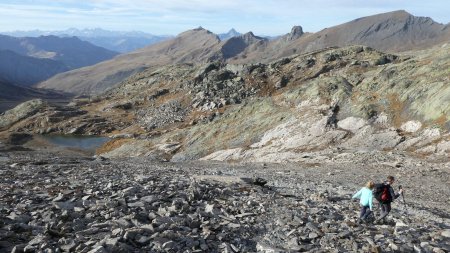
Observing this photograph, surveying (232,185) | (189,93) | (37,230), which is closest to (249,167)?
(232,185)

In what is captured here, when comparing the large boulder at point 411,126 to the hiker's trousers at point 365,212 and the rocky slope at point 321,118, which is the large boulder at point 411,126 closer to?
the rocky slope at point 321,118

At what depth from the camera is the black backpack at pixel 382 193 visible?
20766mm

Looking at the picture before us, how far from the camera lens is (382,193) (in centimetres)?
2086

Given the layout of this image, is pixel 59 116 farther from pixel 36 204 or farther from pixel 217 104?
pixel 36 204

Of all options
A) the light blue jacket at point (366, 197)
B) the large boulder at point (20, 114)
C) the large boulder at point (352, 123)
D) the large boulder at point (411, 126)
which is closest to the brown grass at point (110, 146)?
the large boulder at point (352, 123)

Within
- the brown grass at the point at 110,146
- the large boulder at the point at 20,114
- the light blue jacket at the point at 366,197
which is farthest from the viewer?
the large boulder at the point at 20,114

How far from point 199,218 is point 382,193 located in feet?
30.5

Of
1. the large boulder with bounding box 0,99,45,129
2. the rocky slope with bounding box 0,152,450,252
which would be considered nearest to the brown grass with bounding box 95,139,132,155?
the rocky slope with bounding box 0,152,450,252

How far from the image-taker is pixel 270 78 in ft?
379

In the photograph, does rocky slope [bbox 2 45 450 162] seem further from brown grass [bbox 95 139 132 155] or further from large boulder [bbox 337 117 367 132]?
brown grass [bbox 95 139 132 155]

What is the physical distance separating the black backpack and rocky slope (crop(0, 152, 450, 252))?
1.35 m

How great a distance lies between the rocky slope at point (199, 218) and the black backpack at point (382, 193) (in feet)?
4.41

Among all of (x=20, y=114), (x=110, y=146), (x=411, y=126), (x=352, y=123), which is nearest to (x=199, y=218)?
(x=411, y=126)

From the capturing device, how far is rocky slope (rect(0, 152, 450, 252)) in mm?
16578
